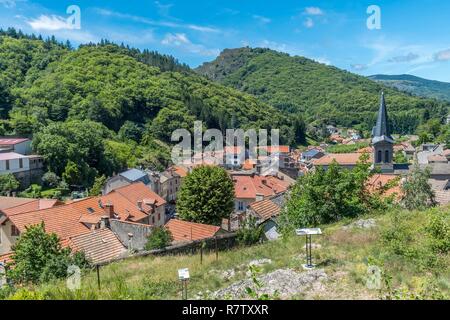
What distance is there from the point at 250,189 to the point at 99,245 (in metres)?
21.7

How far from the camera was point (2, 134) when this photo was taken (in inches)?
2406

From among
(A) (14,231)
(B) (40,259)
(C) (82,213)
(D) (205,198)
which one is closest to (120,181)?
(D) (205,198)

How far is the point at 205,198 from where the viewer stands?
1119 inches

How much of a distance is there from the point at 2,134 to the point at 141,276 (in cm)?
6096

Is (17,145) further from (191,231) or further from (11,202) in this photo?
(191,231)

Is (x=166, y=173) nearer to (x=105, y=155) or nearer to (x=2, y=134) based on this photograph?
(x=105, y=155)

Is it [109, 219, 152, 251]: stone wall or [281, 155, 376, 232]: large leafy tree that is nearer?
[281, 155, 376, 232]: large leafy tree

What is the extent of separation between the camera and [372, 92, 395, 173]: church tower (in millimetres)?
52531

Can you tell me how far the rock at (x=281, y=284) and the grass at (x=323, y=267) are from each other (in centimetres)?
26

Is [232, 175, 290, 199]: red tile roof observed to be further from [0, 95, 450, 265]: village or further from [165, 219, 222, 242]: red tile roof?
[165, 219, 222, 242]: red tile roof

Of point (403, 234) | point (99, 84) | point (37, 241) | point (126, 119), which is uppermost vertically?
point (99, 84)

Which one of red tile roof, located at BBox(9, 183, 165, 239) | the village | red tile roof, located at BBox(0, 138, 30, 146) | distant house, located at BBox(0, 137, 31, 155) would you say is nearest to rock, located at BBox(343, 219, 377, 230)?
the village

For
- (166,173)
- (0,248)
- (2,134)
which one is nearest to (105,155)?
(166,173)

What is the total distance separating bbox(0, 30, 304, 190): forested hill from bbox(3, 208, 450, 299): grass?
42930 millimetres
